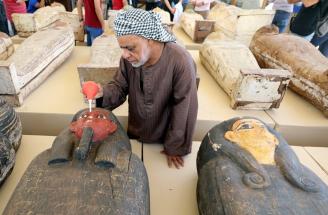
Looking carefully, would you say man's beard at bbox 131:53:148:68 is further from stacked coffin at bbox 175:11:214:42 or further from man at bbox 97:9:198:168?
stacked coffin at bbox 175:11:214:42

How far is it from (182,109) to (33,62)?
4.62 ft

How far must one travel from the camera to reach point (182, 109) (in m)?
1.55

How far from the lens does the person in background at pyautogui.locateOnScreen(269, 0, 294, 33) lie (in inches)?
129

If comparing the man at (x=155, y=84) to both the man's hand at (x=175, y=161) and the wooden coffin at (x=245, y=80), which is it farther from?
the wooden coffin at (x=245, y=80)

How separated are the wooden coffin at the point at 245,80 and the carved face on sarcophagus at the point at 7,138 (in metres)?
1.60

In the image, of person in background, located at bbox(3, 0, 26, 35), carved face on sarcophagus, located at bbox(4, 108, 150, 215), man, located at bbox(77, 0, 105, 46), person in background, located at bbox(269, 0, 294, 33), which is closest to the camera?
carved face on sarcophagus, located at bbox(4, 108, 150, 215)

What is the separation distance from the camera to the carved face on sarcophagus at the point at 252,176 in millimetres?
1054

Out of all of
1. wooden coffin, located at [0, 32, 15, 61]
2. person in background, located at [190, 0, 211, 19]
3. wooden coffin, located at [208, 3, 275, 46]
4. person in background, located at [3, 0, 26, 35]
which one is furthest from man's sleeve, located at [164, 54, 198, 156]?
person in background, located at [3, 0, 26, 35]

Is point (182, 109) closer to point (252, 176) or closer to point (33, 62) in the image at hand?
point (252, 176)

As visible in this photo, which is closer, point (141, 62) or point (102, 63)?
point (141, 62)

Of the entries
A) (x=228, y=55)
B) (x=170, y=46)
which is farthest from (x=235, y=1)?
(x=170, y=46)

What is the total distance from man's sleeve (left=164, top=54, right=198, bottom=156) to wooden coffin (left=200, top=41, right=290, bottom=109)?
2.22 ft

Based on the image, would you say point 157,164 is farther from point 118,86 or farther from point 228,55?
point 228,55

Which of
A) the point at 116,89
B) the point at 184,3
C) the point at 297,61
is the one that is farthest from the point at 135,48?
the point at 184,3
